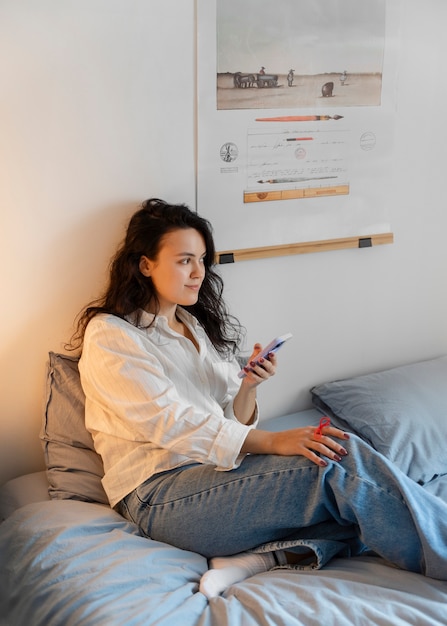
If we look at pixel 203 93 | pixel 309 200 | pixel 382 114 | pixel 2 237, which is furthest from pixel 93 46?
pixel 382 114

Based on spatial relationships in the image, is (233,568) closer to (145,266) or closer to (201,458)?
(201,458)

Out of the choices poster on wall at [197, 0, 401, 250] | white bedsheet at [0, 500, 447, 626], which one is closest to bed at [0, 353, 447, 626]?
white bedsheet at [0, 500, 447, 626]

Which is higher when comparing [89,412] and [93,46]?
[93,46]

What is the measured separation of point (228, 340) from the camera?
1911 mm

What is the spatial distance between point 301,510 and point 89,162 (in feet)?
2.79

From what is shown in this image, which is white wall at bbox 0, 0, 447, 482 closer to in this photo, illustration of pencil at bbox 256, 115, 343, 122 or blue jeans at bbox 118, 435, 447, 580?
illustration of pencil at bbox 256, 115, 343, 122

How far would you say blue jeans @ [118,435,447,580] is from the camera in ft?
4.72

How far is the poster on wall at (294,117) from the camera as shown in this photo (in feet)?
5.98

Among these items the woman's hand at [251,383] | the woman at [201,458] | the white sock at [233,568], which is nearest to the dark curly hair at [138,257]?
the woman at [201,458]

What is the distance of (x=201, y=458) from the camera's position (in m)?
1.57

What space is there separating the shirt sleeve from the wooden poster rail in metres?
0.41

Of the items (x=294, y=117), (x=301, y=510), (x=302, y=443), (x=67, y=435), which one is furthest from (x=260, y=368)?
(x=294, y=117)

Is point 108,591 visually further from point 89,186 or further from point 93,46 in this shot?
point 93,46

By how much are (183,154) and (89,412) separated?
0.62 m
